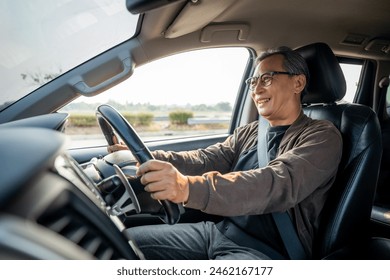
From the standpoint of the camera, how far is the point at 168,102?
1.42 meters

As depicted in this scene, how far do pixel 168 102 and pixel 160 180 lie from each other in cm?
62

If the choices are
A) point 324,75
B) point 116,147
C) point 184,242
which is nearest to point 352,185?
point 324,75

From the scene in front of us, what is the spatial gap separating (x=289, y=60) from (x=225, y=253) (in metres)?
0.71

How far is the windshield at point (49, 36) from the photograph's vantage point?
1.10 m

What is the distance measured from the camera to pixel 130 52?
1.44 m

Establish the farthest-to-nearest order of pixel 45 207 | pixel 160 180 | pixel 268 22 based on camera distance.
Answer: pixel 268 22
pixel 160 180
pixel 45 207

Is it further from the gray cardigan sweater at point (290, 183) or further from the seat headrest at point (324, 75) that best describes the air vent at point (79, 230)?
the seat headrest at point (324, 75)

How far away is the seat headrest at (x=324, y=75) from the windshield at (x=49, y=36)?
2.20ft

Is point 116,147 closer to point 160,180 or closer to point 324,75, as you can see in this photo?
point 160,180

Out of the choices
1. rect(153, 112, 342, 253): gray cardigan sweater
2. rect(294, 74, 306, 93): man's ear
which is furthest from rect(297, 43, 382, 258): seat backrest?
rect(294, 74, 306, 93): man's ear

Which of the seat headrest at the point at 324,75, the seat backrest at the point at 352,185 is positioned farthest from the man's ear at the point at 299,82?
the seat backrest at the point at 352,185

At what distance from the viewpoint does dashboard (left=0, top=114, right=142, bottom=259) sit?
386mm
